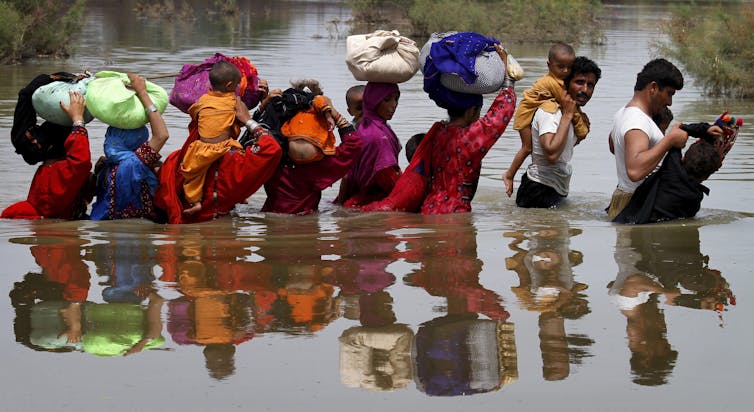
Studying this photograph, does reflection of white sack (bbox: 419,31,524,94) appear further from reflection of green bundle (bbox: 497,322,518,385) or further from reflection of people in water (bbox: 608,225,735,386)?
reflection of green bundle (bbox: 497,322,518,385)

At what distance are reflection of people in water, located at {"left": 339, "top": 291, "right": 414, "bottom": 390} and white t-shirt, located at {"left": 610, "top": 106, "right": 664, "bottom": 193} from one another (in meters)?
2.51

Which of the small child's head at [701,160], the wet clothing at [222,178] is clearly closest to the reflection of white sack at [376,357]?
the wet clothing at [222,178]

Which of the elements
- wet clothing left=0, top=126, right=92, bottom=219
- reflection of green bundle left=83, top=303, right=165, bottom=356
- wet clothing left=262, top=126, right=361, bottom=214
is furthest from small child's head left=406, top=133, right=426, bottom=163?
reflection of green bundle left=83, top=303, right=165, bottom=356

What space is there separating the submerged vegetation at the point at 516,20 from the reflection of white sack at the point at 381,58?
2580 centimetres

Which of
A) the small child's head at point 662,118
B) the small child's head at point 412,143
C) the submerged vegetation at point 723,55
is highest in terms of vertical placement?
the small child's head at point 662,118

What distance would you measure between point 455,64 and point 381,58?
20.7 inches

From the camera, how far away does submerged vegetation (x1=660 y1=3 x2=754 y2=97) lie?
57.9 feet

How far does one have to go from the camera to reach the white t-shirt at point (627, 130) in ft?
23.0

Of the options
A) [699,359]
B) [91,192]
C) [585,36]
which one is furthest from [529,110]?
[585,36]

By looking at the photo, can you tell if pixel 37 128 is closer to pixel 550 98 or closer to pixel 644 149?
pixel 550 98

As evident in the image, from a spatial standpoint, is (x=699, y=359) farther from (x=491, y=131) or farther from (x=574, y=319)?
(x=491, y=131)

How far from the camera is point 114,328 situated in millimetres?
4809

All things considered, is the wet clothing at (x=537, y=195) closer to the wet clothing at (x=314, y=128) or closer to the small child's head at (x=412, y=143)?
the small child's head at (x=412, y=143)

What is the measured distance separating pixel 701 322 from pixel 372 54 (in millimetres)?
3318
